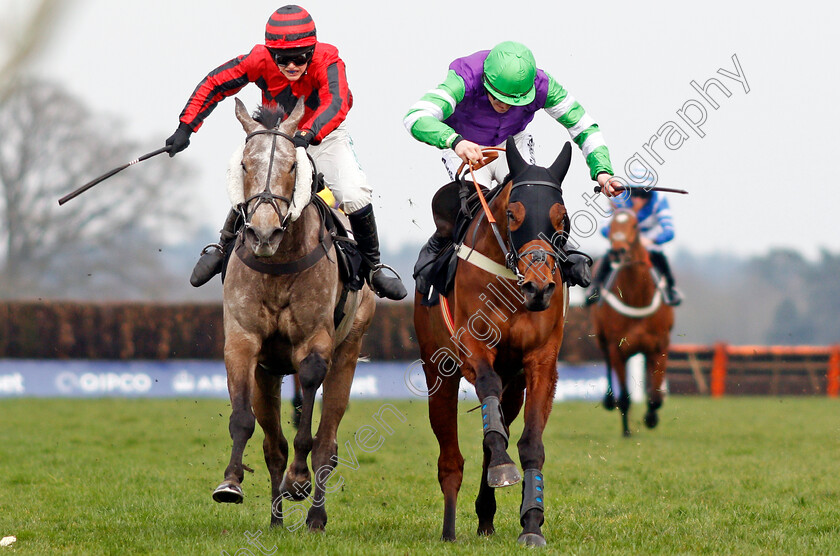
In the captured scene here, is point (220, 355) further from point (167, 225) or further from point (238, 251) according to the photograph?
point (167, 225)

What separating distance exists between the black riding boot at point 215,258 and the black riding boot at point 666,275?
26.6 ft

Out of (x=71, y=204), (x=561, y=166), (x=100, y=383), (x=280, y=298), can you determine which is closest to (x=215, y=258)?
(x=280, y=298)

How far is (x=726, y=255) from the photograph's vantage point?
5641cm

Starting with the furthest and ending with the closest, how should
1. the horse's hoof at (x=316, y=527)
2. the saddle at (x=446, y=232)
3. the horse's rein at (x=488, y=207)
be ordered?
the saddle at (x=446, y=232) → the horse's hoof at (x=316, y=527) → the horse's rein at (x=488, y=207)

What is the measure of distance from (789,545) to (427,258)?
2.79 metres

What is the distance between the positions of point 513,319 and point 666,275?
27.5 feet

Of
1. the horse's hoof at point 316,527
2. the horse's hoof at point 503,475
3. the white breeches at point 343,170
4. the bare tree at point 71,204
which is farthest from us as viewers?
the bare tree at point 71,204

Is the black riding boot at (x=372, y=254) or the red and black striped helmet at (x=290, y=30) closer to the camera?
the red and black striped helmet at (x=290, y=30)

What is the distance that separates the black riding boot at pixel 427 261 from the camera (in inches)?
269

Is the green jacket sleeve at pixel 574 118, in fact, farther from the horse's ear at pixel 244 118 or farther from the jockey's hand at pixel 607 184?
the horse's ear at pixel 244 118

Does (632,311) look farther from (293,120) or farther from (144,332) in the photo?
(144,332)

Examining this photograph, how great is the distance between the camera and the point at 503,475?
5.40 meters

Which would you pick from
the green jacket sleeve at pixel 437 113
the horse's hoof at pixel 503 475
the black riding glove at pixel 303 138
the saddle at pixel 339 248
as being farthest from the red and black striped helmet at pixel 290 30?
the horse's hoof at pixel 503 475

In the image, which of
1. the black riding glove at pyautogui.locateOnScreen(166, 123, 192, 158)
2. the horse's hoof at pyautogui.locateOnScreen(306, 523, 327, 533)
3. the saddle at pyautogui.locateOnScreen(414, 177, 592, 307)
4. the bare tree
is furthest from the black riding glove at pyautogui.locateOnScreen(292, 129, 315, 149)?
the bare tree
